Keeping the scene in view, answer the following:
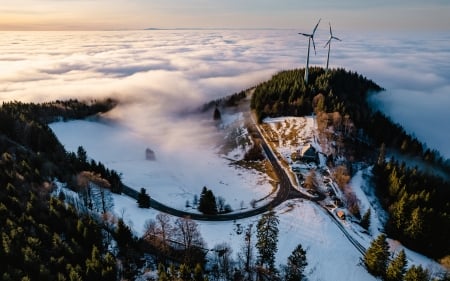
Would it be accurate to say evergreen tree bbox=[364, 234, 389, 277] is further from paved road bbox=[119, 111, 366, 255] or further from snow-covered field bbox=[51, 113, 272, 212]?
snow-covered field bbox=[51, 113, 272, 212]

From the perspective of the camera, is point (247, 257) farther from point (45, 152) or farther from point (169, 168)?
point (45, 152)

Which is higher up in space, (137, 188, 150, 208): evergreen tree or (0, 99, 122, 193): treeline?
(0, 99, 122, 193): treeline

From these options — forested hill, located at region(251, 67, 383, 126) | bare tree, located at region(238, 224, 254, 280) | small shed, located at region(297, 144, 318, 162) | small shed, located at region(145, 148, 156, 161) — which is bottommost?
small shed, located at region(145, 148, 156, 161)

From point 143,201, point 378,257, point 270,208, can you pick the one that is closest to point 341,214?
point 270,208

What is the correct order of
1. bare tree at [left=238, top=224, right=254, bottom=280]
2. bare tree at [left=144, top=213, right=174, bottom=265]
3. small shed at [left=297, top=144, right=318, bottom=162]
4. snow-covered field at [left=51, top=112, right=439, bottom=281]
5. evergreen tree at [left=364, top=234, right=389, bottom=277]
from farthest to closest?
1. small shed at [left=297, top=144, right=318, bottom=162]
2. snow-covered field at [left=51, top=112, right=439, bottom=281]
3. bare tree at [left=144, top=213, right=174, bottom=265]
4. bare tree at [left=238, top=224, right=254, bottom=280]
5. evergreen tree at [left=364, top=234, right=389, bottom=277]

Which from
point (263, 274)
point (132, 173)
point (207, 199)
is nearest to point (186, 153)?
point (132, 173)

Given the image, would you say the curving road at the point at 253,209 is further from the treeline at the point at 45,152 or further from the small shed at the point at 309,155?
the treeline at the point at 45,152

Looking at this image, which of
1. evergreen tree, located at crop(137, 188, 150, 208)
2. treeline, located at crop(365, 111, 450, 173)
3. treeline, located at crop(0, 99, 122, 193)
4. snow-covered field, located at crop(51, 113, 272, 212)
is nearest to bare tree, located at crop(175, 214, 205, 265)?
evergreen tree, located at crop(137, 188, 150, 208)
